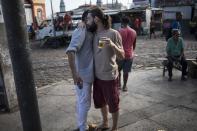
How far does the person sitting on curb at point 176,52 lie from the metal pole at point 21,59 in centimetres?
547

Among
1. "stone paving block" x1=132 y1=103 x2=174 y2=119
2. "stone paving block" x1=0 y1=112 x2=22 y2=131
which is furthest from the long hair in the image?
"stone paving block" x1=0 y1=112 x2=22 y2=131

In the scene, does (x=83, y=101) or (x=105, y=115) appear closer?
(x=83, y=101)

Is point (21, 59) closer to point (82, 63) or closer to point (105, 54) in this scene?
point (82, 63)

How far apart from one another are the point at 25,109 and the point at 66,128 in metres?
1.89

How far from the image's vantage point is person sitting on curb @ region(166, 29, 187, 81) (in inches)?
314

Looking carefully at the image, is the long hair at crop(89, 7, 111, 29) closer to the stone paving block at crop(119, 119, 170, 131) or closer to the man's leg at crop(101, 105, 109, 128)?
the man's leg at crop(101, 105, 109, 128)

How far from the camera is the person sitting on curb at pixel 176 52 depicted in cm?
799

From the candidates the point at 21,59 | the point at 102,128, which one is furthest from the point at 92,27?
the point at 102,128

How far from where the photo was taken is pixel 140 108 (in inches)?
227

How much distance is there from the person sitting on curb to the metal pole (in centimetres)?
547

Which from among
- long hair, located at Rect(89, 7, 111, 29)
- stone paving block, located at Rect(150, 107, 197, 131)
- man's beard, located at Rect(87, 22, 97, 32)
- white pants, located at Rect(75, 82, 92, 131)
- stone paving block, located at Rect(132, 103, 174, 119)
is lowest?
stone paving block, located at Rect(132, 103, 174, 119)

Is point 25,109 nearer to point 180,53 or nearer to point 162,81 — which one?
point 162,81

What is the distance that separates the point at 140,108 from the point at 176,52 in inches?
118

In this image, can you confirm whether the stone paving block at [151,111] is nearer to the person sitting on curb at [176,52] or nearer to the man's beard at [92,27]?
the man's beard at [92,27]
